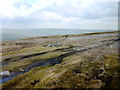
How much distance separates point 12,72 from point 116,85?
1826 centimetres

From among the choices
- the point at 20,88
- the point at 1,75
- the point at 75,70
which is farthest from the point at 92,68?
the point at 1,75

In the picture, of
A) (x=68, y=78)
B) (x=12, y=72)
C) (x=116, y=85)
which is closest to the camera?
(x=116, y=85)

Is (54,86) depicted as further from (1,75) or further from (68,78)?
(1,75)

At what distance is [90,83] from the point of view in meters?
13.4

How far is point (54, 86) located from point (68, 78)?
9.01 feet

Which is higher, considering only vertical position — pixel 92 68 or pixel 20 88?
pixel 92 68

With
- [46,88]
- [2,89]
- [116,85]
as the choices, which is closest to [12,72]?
[2,89]

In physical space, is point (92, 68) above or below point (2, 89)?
above

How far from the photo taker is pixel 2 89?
13.5m

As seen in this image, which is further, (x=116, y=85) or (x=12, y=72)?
(x=12, y=72)

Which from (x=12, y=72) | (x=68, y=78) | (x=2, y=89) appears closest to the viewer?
(x=2, y=89)

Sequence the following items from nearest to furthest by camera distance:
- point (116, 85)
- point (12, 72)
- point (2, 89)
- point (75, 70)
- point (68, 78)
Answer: point (116, 85), point (2, 89), point (68, 78), point (75, 70), point (12, 72)

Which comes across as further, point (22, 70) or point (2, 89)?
point (22, 70)

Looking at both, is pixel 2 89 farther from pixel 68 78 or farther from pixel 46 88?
pixel 68 78
